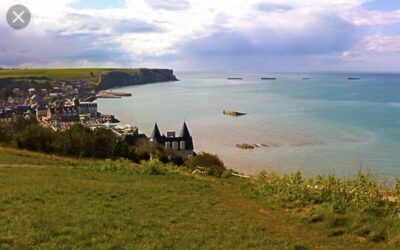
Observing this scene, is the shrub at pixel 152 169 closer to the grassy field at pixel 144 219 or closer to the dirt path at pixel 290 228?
the grassy field at pixel 144 219

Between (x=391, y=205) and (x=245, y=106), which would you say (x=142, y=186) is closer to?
(x=391, y=205)

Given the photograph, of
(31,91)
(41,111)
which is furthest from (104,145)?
(31,91)

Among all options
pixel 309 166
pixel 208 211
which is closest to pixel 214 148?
pixel 309 166

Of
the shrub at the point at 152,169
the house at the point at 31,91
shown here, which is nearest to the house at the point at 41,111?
the house at the point at 31,91

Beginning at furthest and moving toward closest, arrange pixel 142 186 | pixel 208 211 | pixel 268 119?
pixel 268 119, pixel 142 186, pixel 208 211

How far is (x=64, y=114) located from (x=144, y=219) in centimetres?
8828

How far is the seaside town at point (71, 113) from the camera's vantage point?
48125 millimetres

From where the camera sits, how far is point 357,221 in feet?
31.7

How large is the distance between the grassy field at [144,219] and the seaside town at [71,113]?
23.5 m

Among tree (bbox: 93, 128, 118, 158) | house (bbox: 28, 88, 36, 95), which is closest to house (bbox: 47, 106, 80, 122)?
tree (bbox: 93, 128, 118, 158)

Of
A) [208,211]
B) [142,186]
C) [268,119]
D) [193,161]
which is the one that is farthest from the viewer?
[268,119]

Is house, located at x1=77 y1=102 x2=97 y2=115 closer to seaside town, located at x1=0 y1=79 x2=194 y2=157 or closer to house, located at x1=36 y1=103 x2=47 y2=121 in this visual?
seaside town, located at x1=0 y1=79 x2=194 y2=157

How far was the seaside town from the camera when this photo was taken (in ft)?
158

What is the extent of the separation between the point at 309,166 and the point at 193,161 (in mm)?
19729
